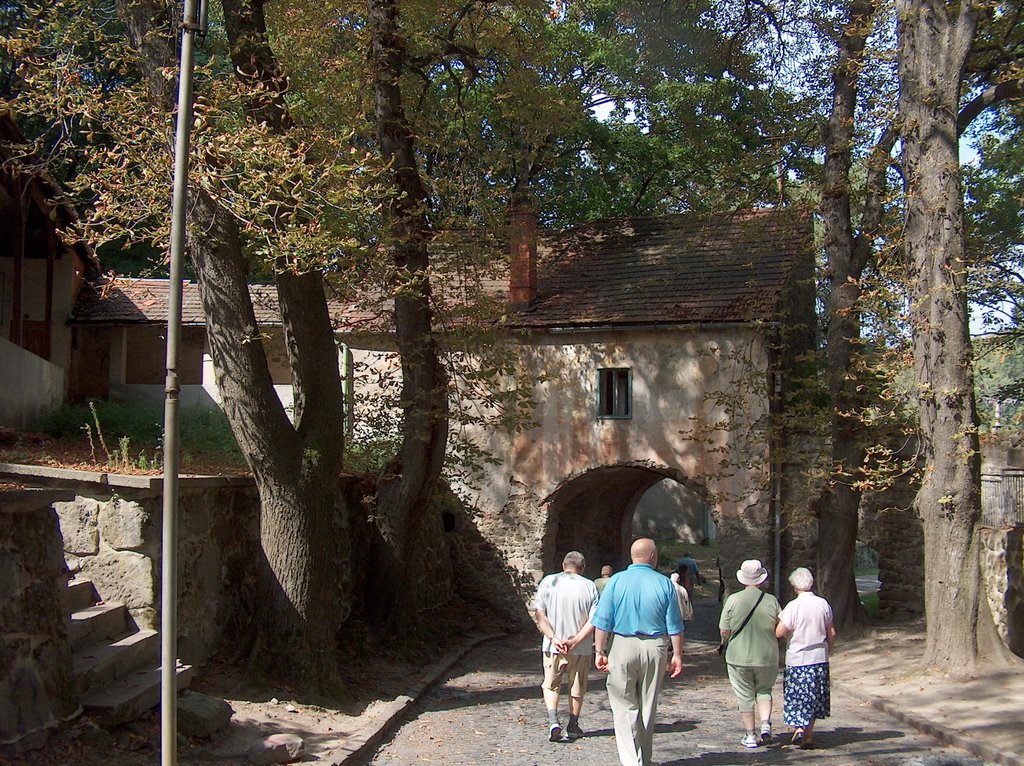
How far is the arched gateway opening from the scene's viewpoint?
20.6 metres

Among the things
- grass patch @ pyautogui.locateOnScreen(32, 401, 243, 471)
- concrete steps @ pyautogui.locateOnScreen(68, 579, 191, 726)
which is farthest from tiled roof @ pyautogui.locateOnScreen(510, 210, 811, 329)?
concrete steps @ pyautogui.locateOnScreen(68, 579, 191, 726)

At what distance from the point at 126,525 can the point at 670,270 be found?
13796mm

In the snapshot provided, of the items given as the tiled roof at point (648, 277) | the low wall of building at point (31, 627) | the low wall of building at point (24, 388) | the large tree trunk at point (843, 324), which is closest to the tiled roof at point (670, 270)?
the tiled roof at point (648, 277)

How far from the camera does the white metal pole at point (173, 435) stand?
5570mm

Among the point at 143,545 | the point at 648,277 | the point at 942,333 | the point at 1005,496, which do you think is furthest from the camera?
the point at 648,277

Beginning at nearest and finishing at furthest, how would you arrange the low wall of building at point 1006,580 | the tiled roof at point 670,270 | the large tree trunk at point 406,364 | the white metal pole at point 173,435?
the white metal pole at point 173,435 → the large tree trunk at point 406,364 → the low wall of building at point 1006,580 → the tiled roof at point 670,270

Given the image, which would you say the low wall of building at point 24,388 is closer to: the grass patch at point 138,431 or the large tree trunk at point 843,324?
the grass patch at point 138,431

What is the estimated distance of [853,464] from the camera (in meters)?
16.5

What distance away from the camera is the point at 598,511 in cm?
2420

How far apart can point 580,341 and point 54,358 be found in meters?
11.1

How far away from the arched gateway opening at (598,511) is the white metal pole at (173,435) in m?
14.7

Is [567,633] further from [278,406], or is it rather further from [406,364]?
[406,364]

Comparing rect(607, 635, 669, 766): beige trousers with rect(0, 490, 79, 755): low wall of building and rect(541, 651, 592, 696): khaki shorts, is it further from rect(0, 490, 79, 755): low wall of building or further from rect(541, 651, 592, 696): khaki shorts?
rect(0, 490, 79, 755): low wall of building

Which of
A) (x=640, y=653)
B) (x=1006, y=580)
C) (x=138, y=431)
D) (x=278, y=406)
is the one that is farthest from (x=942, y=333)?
(x=138, y=431)
